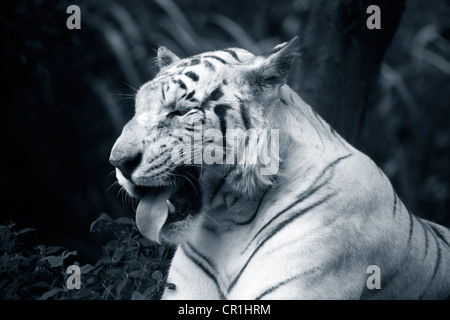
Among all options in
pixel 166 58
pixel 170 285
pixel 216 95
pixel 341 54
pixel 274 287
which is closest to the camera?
pixel 274 287

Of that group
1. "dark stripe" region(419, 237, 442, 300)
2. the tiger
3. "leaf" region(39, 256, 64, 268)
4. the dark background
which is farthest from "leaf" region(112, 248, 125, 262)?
"dark stripe" region(419, 237, 442, 300)

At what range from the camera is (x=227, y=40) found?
5.60m

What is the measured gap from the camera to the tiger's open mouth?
2.38 metres

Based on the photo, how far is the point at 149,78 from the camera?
513 cm

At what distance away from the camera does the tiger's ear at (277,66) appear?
236 centimetres

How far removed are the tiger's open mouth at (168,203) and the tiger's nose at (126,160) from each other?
118 mm

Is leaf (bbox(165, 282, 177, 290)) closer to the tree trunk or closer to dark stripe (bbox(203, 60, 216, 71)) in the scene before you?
dark stripe (bbox(203, 60, 216, 71))

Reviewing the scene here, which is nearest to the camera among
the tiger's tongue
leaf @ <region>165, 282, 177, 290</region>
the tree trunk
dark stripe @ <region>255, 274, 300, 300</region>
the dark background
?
dark stripe @ <region>255, 274, 300, 300</region>

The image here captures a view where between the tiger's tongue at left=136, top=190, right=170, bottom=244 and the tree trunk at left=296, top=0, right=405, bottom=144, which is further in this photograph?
the tree trunk at left=296, top=0, right=405, bottom=144

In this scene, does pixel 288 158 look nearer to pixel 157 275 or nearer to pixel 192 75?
pixel 192 75

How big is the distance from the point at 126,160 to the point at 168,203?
0.25 metres

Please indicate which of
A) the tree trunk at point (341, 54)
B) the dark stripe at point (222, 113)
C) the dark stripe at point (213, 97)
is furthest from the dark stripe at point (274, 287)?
the tree trunk at point (341, 54)

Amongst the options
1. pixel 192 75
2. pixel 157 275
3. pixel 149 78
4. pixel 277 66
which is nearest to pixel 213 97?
pixel 192 75
